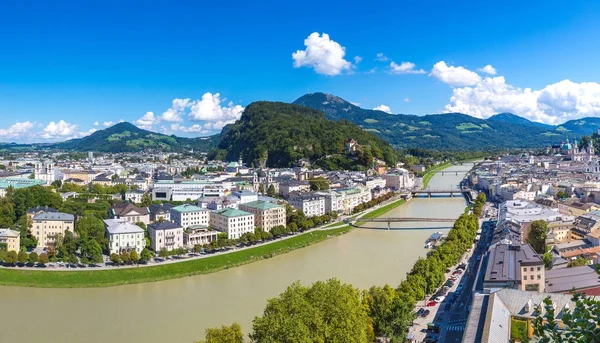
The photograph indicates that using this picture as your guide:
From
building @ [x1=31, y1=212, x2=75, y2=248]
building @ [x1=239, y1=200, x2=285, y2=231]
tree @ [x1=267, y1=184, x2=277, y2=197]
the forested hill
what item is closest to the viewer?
building @ [x1=31, y1=212, x2=75, y2=248]

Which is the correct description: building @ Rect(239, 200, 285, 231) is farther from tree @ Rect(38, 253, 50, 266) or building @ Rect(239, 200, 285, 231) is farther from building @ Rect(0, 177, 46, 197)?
building @ Rect(0, 177, 46, 197)

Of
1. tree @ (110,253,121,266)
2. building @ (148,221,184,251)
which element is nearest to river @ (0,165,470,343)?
tree @ (110,253,121,266)

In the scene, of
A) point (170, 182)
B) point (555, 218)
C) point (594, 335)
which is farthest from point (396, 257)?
point (170, 182)

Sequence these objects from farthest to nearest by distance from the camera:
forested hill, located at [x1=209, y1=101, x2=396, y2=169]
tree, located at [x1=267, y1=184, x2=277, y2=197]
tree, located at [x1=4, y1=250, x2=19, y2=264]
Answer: forested hill, located at [x1=209, y1=101, x2=396, y2=169], tree, located at [x1=267, y1=184, x2=277, y2=197], tree, located at [x1=4, y1=250, x2=19, y2=264]

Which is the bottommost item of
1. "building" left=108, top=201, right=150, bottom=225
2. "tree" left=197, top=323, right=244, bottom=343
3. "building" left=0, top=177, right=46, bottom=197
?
"tree" left=197, top=323, right=244, bottom=343

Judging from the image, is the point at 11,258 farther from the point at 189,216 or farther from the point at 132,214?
the point at 189,216

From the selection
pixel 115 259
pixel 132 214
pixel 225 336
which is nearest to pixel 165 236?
pixel 115 259

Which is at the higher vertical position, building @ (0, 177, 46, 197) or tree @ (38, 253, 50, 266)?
building @ (0, 177, 46, 197)

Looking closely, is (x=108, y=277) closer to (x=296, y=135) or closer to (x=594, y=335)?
(x=594, y=335)
